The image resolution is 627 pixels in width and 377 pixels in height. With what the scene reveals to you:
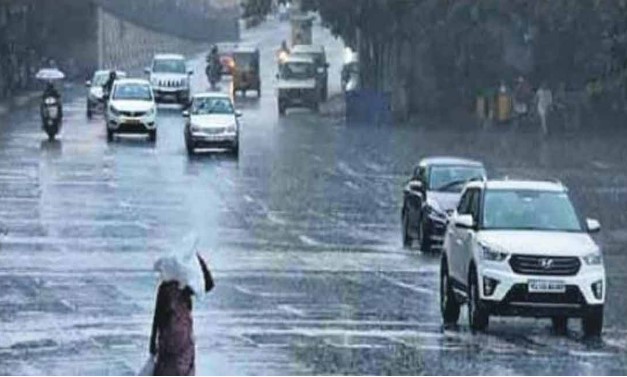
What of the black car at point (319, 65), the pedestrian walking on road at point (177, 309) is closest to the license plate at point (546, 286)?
the pedestrian walking on road at point (177, 309)

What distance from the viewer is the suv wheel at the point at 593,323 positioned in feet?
77.6

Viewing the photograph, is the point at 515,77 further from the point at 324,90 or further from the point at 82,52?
the point at 82,52

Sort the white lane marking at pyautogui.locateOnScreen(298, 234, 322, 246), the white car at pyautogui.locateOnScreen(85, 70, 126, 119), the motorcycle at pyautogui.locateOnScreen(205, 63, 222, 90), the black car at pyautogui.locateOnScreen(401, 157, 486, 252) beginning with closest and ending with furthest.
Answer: the black car at pyautogui.locateOnScreen(401, 157, 486, 252) < the white lane marking at pyautogui.locateOnScreen(298, 234, 322, 246) < the white car at pyautogui.locateOnScreen(85, 70, 126, 119) < the motorcycle at pyautogui.locateOnScreen(205, 63, 222, 90)

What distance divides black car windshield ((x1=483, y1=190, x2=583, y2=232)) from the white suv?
0.01m

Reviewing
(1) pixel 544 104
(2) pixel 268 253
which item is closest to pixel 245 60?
(1) pixel 544 104

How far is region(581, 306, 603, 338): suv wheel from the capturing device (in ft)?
77.6

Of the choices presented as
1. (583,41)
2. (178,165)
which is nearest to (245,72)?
(583,41)

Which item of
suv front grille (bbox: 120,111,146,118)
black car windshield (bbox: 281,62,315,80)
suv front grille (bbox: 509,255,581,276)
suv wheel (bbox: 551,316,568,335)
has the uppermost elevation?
suv front grille (bbox: 509,255,581,276)

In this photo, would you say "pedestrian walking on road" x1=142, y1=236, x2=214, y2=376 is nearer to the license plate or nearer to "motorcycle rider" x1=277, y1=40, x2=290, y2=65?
the license plate

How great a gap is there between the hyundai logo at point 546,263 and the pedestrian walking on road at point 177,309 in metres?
8.64

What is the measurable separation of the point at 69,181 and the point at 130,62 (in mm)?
81305

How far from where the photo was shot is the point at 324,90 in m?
95.5

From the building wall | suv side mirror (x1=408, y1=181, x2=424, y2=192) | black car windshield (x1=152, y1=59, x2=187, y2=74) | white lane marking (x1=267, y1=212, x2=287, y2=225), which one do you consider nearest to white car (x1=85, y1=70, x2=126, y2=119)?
black car windshield (x1=152, y1=59, x2=187, y2=74)

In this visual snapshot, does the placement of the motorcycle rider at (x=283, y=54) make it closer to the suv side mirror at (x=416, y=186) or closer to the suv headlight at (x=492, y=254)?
the suv side mirror at (x=416, y=186)
